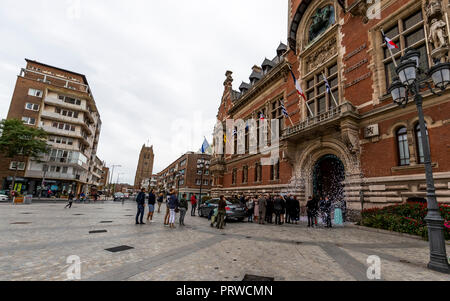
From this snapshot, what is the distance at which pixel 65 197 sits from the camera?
3862 centimetres

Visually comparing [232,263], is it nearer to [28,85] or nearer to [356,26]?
[356,26]

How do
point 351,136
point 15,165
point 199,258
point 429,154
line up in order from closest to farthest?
point 199,258 < point 429,154 < point 351,136 < point 15,165

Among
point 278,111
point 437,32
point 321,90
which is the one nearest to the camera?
point 437,32

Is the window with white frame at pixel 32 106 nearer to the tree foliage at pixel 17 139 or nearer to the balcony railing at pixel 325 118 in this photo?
the tree foliage at pixel 17 139

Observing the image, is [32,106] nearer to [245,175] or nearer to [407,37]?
[245,175]

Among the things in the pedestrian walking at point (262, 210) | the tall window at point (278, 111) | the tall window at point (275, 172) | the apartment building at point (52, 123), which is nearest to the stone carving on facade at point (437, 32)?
the pedestrian walking at point (262, 210)

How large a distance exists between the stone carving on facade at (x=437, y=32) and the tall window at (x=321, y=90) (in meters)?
5.87

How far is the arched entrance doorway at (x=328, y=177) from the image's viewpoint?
16.2 meters

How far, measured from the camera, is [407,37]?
12.8 meters

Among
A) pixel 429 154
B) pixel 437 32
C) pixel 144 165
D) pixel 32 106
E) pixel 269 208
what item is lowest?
pixel 269 208

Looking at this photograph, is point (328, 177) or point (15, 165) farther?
point (15, 165)

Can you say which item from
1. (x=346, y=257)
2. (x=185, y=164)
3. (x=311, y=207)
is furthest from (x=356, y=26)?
(x=185, y=164)

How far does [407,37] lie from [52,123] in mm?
51909

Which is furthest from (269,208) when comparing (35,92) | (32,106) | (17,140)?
(35,92)
